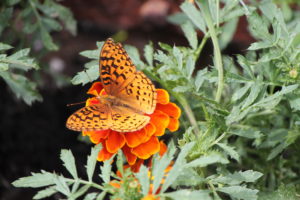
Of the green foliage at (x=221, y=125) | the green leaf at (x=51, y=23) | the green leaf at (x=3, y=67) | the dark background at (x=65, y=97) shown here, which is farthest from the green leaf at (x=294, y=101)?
the dark background at (x=65, y=97)

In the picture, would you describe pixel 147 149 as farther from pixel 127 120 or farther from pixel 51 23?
pixel 51 23

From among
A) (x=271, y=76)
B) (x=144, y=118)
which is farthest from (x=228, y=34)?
(x=144, y=118)

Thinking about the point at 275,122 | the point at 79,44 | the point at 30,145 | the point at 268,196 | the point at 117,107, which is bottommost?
the point at 268,196

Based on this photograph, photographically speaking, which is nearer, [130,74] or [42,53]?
[130,74]

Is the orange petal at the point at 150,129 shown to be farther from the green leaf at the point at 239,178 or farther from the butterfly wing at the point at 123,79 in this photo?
the green leaf at the point at 239,178

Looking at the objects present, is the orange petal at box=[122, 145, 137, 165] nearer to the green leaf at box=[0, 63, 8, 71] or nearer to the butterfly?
the butterfly

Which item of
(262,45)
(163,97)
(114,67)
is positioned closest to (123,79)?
(114,67)

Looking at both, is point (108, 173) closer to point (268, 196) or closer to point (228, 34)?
point (268, 196)
